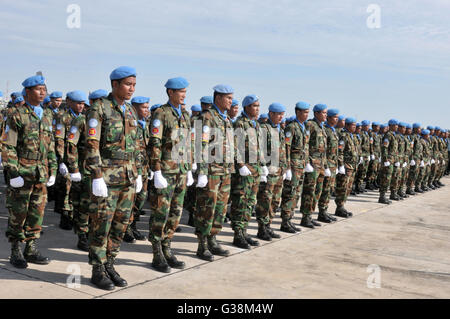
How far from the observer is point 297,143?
22.8 feet

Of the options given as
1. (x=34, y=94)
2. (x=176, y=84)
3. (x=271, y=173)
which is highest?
(x=176, y=84)

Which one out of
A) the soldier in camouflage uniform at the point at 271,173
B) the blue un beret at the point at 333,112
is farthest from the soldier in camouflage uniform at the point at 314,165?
the soldier in camouflage uniform at the point at 271,173

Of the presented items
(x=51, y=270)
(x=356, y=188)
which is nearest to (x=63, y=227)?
(x=51, y=270)

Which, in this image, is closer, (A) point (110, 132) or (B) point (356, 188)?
(A) point (110, 132)

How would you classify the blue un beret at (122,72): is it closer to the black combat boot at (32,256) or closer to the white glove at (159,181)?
the white glove at (159,181)

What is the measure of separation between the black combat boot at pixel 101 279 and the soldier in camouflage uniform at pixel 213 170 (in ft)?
4.78

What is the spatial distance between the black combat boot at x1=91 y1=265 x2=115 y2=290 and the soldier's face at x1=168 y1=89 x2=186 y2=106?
1.91 meters

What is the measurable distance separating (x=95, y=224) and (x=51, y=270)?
0.96m

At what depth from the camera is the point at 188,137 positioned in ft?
16.1

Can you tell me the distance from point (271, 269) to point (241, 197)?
3.91 ft

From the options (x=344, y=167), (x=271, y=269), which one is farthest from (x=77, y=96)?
(x=344, y=167)

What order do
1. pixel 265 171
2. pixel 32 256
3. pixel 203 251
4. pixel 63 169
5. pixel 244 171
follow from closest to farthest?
pixel 32 256 → pixel 203 251 → pixel 244 171 → pixel 63 169 → pixel 265 171

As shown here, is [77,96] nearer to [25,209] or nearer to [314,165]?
[25,209]
